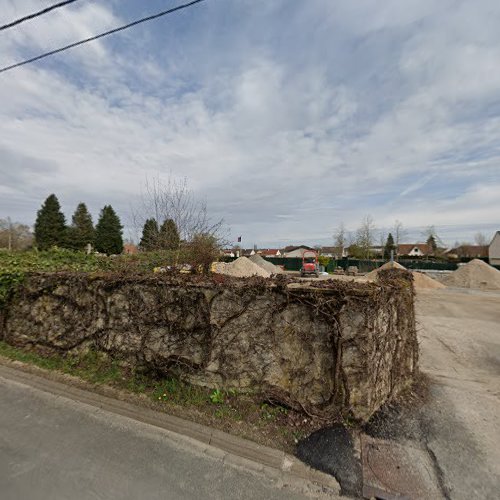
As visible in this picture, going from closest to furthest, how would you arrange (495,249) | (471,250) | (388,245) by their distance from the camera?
(495,249) < (388,245) < (471,250)

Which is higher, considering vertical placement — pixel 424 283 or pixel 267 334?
pixel 267 334

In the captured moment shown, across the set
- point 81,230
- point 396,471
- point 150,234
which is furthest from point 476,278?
point 81,230

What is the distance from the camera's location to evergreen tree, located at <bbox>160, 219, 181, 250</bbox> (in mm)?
8477

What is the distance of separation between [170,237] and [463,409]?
291 inches

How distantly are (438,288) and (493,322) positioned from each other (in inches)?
494

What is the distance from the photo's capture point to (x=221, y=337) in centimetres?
371

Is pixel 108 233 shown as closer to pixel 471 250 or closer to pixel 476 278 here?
pixel 476 278

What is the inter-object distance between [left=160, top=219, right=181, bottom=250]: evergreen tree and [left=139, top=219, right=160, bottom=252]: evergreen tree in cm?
24

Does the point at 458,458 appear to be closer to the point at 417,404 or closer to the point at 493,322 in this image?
the point at 417,404

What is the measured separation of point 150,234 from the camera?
887 centimetres

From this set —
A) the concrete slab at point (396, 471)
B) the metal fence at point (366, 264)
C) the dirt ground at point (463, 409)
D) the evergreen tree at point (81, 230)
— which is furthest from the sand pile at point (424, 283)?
the evergreen tree at point (81, 230)

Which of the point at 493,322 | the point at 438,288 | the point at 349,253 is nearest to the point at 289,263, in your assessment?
the point at 349,253

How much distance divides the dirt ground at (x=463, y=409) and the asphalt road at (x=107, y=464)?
1525 millimetres

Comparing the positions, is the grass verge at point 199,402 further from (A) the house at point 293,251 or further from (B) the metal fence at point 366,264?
(A) the house at point 293,251
